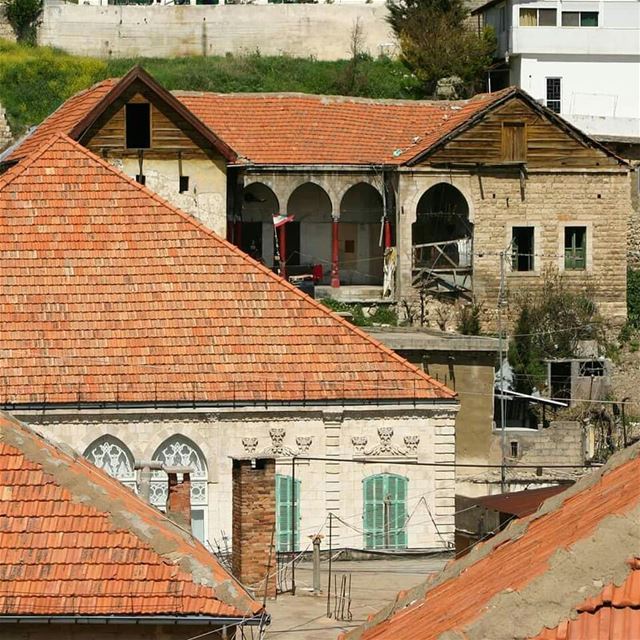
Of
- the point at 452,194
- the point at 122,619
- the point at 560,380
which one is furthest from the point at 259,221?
the point at 122,619

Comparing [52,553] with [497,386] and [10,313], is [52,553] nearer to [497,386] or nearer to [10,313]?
[10,313]

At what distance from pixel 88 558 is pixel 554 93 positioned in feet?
159

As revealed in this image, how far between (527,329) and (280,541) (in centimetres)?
2034

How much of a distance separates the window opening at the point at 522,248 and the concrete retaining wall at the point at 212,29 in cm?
2113

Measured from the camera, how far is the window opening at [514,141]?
177 ft

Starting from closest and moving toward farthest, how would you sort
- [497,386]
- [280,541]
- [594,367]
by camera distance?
[280,541], [497,386], [594,367]

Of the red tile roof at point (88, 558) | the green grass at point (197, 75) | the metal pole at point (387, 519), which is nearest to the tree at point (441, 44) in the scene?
the green grass at point (197, 75)

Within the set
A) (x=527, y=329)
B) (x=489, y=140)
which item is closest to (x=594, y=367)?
(x=527, y=329)

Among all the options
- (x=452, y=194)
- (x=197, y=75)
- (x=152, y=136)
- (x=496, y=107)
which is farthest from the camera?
(x=197, y=75)

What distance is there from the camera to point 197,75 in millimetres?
70312

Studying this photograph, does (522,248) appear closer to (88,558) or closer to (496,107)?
(496,107)

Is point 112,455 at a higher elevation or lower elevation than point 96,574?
lower

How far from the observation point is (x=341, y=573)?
29203mm

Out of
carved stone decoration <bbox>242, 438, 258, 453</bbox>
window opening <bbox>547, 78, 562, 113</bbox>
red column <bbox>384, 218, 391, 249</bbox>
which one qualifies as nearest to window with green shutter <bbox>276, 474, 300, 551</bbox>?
carved stone decoration <bbox>242, 438, 258, 453</bbox>
